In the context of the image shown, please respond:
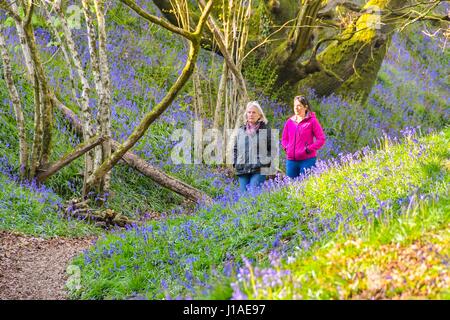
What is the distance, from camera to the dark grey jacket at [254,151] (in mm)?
8891

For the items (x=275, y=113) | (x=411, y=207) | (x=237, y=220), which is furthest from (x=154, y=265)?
(x=275, y=113)

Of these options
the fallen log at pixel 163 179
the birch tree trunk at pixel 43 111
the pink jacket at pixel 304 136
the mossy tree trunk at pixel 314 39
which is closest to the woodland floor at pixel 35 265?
the birch tree trunk at pixel 43 111

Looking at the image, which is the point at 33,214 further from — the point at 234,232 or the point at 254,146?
the point at 234,232

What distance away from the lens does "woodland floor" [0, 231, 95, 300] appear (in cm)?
589

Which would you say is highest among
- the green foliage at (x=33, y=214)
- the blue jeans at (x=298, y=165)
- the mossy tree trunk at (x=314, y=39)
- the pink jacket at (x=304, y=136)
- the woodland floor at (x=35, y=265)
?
the mossy tree trunk at (x=314, y=39)

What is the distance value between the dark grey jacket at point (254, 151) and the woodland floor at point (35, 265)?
254 centimetres

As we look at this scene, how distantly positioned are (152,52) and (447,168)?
1158 centimetres

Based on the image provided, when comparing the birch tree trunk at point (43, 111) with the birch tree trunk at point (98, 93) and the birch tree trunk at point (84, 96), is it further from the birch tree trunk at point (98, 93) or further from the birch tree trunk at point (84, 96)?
the birch tree trunk at point (98, 93)

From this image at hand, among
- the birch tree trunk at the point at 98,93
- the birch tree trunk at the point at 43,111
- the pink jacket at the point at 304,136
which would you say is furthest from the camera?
the pink jacket at the point at 304,136

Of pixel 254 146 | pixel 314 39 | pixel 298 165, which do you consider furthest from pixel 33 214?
pixel 314 39

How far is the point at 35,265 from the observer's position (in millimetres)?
6758

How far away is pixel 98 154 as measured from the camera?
9.42m

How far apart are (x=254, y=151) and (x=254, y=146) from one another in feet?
0.25

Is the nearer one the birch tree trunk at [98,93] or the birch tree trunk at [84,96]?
the birch tree trunk at [98,93]
